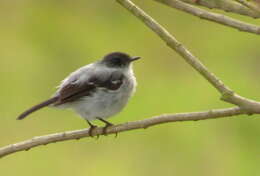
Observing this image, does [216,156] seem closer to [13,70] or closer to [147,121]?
[13,70]

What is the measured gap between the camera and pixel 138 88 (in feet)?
30.9

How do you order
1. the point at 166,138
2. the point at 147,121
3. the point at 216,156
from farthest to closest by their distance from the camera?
the point at 166,138, the point at 216,156, the point at 147,121

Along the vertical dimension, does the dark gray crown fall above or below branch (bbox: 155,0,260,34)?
below

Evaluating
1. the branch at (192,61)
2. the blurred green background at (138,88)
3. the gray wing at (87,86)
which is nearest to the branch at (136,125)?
the branch at (192,61)

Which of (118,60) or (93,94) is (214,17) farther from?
(118,60)

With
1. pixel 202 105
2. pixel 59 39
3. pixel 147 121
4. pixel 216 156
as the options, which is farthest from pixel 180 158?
pixel 147 121

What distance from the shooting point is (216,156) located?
26.9 ft

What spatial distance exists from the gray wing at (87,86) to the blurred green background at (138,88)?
3031 millimetres

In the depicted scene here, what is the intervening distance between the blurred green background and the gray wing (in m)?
3.03

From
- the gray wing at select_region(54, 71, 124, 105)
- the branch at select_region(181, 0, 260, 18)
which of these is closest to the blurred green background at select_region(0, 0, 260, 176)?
the gray wing at select_region(54, 71, 124, 105)

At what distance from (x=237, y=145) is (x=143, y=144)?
35.9 inches

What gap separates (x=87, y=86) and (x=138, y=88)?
14.8 feet

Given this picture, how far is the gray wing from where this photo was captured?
15.8 ft

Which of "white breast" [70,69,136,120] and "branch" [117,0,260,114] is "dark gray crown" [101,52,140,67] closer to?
"white breast" [70,69,136,120]
